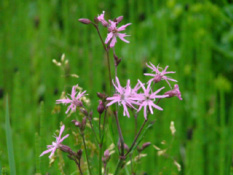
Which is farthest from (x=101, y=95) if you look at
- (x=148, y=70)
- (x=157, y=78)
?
(x=148, y=70)

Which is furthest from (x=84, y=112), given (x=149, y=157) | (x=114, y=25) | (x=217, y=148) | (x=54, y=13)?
(x=54, y=13)

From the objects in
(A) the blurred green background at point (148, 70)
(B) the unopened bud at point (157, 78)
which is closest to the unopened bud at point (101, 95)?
(B) the unopened bud at point (157, 78)

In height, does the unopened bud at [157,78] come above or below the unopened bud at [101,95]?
above

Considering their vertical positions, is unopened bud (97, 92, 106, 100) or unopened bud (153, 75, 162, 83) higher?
unopened bud (153, 75, 162, 83)

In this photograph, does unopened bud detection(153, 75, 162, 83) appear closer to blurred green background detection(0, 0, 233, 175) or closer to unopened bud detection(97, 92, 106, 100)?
unopened bud detection(97, 92, 106, 100)

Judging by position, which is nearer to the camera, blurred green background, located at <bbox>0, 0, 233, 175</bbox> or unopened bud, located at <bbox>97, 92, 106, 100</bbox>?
unopened bud, located at <bbox>97, 92, 106, 100</bbox>

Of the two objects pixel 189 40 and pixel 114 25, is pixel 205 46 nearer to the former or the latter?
pixel 189 40

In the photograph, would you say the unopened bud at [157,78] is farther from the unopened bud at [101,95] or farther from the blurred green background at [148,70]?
the blurred green background at [148,70]

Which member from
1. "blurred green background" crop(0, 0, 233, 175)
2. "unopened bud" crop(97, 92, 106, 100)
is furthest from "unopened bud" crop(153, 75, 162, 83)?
"blurred green background" crop(0, 0, 233, 175)
